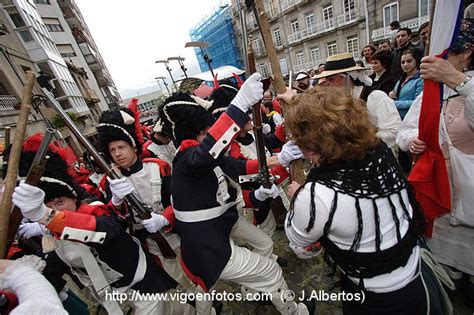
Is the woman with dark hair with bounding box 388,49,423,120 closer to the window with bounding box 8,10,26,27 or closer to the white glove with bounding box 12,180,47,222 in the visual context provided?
the white glove with bounding box 12,180,47,222

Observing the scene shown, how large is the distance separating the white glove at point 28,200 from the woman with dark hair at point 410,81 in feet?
14.6

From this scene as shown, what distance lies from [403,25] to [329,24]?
6.64m

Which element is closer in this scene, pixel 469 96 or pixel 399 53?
pixel 469 96

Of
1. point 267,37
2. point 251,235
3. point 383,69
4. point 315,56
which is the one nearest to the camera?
point 267,37

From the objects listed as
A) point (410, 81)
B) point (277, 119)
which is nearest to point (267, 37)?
point (410, 81)

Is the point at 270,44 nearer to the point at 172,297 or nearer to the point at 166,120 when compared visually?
the point at 166,120

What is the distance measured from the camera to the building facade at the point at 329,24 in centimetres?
1672

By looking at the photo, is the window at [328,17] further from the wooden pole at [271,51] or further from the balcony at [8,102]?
the balcony at [8,102]

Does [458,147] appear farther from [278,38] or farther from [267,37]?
[278,38]

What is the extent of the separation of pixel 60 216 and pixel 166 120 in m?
1.19

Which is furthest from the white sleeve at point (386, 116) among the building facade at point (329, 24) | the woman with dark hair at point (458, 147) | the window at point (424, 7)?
the window at point (424, 7)

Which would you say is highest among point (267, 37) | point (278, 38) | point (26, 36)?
point (26, 36)

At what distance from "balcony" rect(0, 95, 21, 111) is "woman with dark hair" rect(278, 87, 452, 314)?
16249 millimetres

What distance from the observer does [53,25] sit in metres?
27.6
